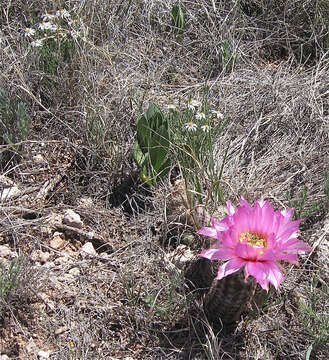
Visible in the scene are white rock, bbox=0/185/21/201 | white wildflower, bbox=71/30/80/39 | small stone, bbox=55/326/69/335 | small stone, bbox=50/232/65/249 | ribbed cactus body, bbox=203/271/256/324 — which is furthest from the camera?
white wildflower, bbox=71/30/80/39

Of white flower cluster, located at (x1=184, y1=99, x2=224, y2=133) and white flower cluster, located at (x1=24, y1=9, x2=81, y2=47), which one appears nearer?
white flower cluster, located at (x1=184, y1=99, x2=224, y2=133)

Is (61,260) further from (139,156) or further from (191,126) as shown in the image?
(191,126)

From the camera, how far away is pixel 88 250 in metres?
2.35

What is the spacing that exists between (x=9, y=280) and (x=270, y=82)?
67.4 inches

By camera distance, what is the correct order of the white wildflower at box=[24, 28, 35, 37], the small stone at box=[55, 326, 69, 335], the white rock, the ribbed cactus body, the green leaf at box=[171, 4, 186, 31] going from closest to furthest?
the ribbed cactus body → the small stone at box=[55, 326, 69, 335] → the white rock → the white wildflower at box=[24, 28, 35, 37] → the green leaf at box=[171, 4, 186, 31]

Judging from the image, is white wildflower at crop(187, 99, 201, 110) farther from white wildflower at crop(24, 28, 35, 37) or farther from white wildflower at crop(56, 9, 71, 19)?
white wildflower at crop(24, 28, 35, 37)

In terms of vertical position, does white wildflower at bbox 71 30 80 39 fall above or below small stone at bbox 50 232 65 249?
above

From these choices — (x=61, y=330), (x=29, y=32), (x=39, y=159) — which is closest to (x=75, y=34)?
(x=29, y=32)

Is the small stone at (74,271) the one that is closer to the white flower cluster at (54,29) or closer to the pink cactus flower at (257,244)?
the pink cactus flower at (257,244)

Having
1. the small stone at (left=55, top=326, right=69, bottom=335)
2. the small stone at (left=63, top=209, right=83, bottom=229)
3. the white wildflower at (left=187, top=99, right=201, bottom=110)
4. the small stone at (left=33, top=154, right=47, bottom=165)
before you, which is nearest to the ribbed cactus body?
the small stone at (left=55, top=326, right=69, bottom=335)

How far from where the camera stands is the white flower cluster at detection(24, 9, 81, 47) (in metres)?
2.79

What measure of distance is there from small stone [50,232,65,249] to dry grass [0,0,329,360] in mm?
20

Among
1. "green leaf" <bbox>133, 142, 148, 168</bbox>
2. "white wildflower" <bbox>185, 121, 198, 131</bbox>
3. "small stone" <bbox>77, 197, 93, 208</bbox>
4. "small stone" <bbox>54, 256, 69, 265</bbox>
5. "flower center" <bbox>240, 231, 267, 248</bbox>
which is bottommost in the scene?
"small stone" <bbox>54, 256, 69, 265</bbox>

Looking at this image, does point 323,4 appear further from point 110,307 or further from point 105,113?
point 110,307
